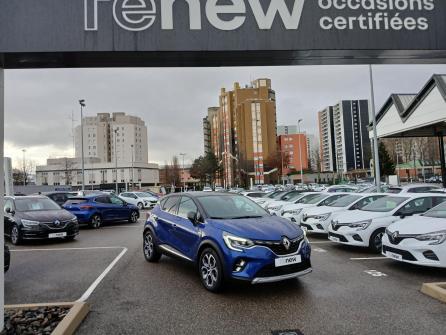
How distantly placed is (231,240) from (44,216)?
26.3ft

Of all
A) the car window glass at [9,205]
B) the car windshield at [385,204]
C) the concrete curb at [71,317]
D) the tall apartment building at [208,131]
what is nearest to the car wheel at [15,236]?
the car window glass at [9,205]

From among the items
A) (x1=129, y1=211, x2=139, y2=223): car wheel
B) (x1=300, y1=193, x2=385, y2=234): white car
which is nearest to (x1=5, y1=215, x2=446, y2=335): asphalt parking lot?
(x1=300, y1=193, x2=385, y2=234): white car

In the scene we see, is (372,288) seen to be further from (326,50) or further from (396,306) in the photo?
(326,50)

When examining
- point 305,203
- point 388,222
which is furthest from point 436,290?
point 305,203

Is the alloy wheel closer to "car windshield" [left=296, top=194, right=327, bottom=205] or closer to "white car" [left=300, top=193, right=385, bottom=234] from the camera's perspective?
"white car" [left=300, top=193, right=385, bottom=234]

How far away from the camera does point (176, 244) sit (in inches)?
279

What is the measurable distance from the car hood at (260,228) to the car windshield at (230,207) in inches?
11.8

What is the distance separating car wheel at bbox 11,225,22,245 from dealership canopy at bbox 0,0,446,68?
813 cm

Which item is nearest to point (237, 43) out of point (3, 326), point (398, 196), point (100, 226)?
point (3, 326)

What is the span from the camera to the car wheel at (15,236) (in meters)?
11.2

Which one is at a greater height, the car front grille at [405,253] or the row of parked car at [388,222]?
the row of parked car at [388,222]

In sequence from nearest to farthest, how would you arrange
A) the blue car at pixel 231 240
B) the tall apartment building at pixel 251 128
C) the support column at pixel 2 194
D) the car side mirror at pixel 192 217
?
the support column at pixel 2 194 → the blue car at pixel 231 240 → the car side mirror at pixel 192 217 → the tall apartment building at pixel 251 128

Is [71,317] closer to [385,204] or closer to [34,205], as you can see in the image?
[385,204]

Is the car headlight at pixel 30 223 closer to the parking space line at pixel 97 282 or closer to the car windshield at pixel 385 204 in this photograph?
the parking space line at pixel 97 282
